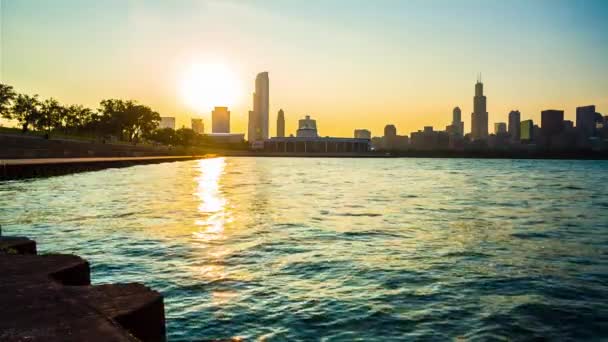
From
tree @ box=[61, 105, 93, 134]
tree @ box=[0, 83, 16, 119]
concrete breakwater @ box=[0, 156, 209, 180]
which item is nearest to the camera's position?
concrete breakwater @ box=[0, 156, 209, 180]

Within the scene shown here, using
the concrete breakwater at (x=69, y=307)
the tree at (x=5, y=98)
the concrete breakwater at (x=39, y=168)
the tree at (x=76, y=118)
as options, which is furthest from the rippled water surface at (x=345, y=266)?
the tree at (x=76, y=118)

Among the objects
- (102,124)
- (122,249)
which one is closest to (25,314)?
(122,249)

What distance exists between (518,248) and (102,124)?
147617 millimetres

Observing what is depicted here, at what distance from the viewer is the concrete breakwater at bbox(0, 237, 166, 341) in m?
3.85

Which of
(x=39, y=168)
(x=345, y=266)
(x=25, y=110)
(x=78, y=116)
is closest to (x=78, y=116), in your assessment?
(x=78, y=116)

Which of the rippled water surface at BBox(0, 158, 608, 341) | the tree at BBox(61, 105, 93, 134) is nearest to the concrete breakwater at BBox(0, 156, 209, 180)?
the rippled water surface at BBox(0, 158, 608, 341)

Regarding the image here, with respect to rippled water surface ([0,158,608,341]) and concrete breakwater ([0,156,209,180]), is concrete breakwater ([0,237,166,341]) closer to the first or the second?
rippled water surface ([0,158,608,341])

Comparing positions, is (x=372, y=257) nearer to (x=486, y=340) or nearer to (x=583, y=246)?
(x=486, y=340)

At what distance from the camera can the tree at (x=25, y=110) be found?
323ft

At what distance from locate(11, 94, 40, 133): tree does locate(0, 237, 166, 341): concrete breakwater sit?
356 feet

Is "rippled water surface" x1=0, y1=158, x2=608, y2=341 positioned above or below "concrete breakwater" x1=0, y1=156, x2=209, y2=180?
below

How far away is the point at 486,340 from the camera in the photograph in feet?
22.5

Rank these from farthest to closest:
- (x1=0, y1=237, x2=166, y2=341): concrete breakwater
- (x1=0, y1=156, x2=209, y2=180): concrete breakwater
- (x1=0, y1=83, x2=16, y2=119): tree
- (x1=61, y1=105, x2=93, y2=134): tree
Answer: (x1=61, y1=105, x2=93, y2=134): tree → (x1=0, y1=83, x2=16, y2=119): tree → (x1=0, y1=156, x2=209, y2=180): concrete breakwater → (x1=0, y1=237, x2=166, y2=341): concrete breakwater

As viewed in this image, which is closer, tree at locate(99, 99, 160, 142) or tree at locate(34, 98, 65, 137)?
tree at locate(34, 98, 65, 137)
